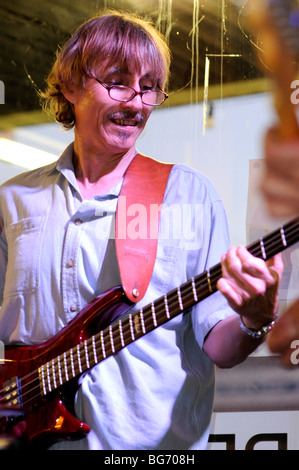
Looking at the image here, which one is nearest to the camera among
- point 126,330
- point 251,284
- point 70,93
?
point 251,284

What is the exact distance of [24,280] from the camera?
4.25 feet

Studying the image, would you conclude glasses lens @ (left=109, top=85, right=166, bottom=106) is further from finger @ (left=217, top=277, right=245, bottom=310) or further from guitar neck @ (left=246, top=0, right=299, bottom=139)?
finger @ (left=217, top=277, right=245, bottom=310)

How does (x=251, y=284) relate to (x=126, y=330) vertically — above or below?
above

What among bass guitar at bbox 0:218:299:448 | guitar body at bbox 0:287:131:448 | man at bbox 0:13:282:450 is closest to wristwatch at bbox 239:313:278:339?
man at bbox 0:13:282:450

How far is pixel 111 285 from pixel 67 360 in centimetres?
16

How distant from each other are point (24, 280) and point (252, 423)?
0.54 metres

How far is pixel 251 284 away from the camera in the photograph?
41.2 inches

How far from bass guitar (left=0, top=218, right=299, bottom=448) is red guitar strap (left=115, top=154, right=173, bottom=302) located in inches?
3.2

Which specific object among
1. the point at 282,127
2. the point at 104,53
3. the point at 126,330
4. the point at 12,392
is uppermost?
the point at 104,53

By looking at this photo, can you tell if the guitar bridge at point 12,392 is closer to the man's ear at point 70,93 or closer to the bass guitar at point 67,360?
the bass guitar at point 67,360

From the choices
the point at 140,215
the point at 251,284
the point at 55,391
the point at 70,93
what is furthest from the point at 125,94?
the point at 55,391

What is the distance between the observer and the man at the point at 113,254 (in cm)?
120

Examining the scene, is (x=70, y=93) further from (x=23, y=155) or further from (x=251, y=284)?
(x=251, y=284)

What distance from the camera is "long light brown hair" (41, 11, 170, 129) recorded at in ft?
4.29
